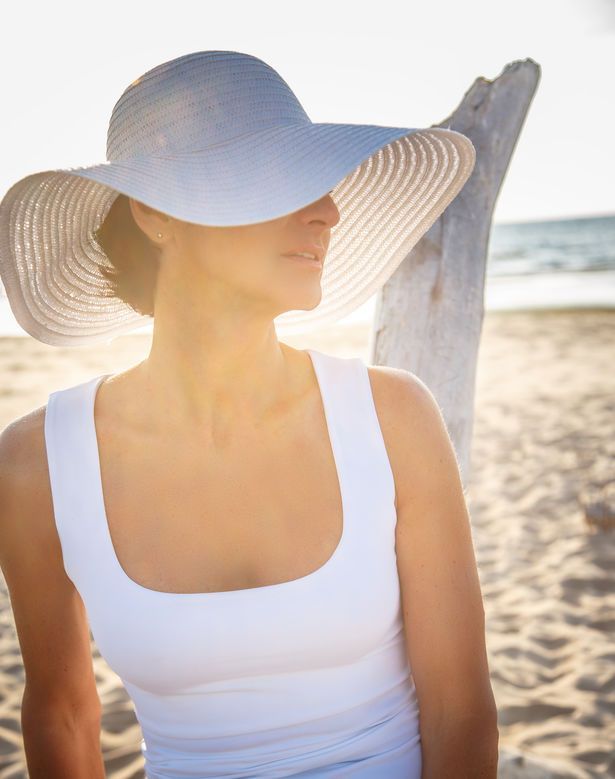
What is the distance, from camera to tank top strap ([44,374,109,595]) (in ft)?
5.07

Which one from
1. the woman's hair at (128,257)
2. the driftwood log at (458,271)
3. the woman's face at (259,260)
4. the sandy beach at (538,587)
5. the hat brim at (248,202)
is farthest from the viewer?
the sandy beach at (538,587)

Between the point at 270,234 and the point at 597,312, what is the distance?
1688 centimetres

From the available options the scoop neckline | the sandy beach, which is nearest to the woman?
the scoop neckline

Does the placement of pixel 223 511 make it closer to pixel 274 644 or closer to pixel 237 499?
pixel 237 499

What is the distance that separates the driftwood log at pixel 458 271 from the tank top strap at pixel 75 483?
918 millimetres

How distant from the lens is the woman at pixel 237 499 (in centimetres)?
145

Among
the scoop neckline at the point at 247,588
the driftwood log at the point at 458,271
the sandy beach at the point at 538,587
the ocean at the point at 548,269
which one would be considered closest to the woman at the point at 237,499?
the scoop neckline at the point at 247,588

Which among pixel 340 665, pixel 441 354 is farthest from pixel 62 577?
pixel 441 354

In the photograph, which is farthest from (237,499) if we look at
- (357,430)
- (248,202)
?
(248,202)

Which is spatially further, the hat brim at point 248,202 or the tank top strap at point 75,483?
the tank top strap at point 75,483

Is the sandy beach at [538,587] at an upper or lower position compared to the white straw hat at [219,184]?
lower

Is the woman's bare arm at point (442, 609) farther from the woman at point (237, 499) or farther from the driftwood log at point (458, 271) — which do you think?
the driftwood log at point (458, 271)

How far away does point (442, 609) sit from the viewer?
156 cm

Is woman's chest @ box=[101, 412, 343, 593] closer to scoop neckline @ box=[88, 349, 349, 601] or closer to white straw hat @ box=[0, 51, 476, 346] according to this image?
scoop neckline @ box=[88, 349, 349, 601]
